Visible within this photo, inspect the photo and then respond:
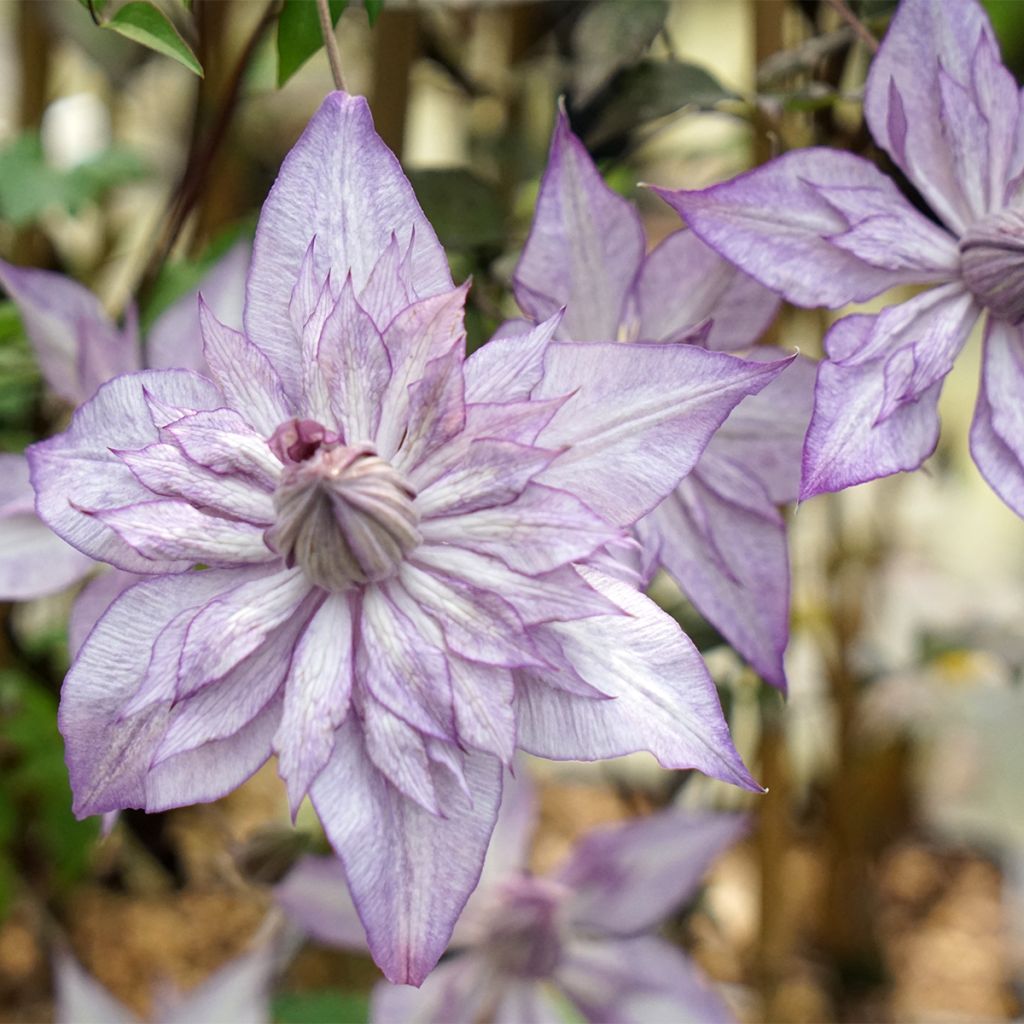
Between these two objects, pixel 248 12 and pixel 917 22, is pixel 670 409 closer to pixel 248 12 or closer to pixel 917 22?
pixel 917 22

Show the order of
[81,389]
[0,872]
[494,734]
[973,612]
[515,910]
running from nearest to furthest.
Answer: [494,734] < [81,389] < [515,910] < [0,872] < [973,612]

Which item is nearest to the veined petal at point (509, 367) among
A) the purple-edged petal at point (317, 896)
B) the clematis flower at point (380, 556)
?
the clematis flower at point (380, 556)

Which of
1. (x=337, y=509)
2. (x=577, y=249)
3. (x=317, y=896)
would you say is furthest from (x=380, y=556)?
(x=317, y=896)

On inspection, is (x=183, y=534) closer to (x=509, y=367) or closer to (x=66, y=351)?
(x=509, y=367)

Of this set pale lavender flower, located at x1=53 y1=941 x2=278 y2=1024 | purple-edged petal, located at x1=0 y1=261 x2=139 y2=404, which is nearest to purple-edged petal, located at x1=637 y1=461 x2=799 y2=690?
purple-edged petal, located at x1=0 y1=261 x2=139 y2=404

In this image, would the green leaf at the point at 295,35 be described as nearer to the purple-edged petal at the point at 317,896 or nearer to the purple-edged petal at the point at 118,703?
the purple-edged petal at the point at 118,703

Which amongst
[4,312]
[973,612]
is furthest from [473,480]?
[973,612]
